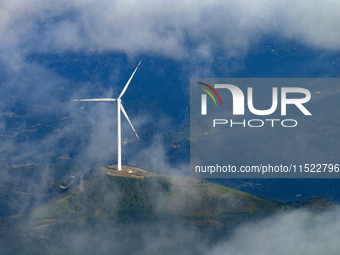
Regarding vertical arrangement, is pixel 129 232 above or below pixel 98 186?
below

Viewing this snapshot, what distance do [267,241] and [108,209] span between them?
9359 cm

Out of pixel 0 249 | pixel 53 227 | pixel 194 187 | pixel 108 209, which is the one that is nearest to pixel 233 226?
pixel 194 187

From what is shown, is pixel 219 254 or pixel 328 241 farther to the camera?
pixel 328 241

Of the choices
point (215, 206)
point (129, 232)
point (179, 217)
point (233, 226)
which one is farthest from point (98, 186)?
point (233, 226)

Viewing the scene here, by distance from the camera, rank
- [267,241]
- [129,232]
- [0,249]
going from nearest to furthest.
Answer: [0,249] → [129,232] → [267,241]

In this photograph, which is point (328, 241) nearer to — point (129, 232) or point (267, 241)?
point (267, 241)

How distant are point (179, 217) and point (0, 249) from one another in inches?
3742

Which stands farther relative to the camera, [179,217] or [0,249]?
[179,217]

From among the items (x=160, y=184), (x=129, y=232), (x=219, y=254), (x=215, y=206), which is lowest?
(x=219, y=254)

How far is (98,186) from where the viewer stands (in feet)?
575

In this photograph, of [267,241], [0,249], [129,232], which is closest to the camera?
[0,249]

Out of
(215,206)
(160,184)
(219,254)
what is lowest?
(219,254)

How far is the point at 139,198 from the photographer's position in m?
178

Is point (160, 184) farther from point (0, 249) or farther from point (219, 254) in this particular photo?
point (0, 249)
